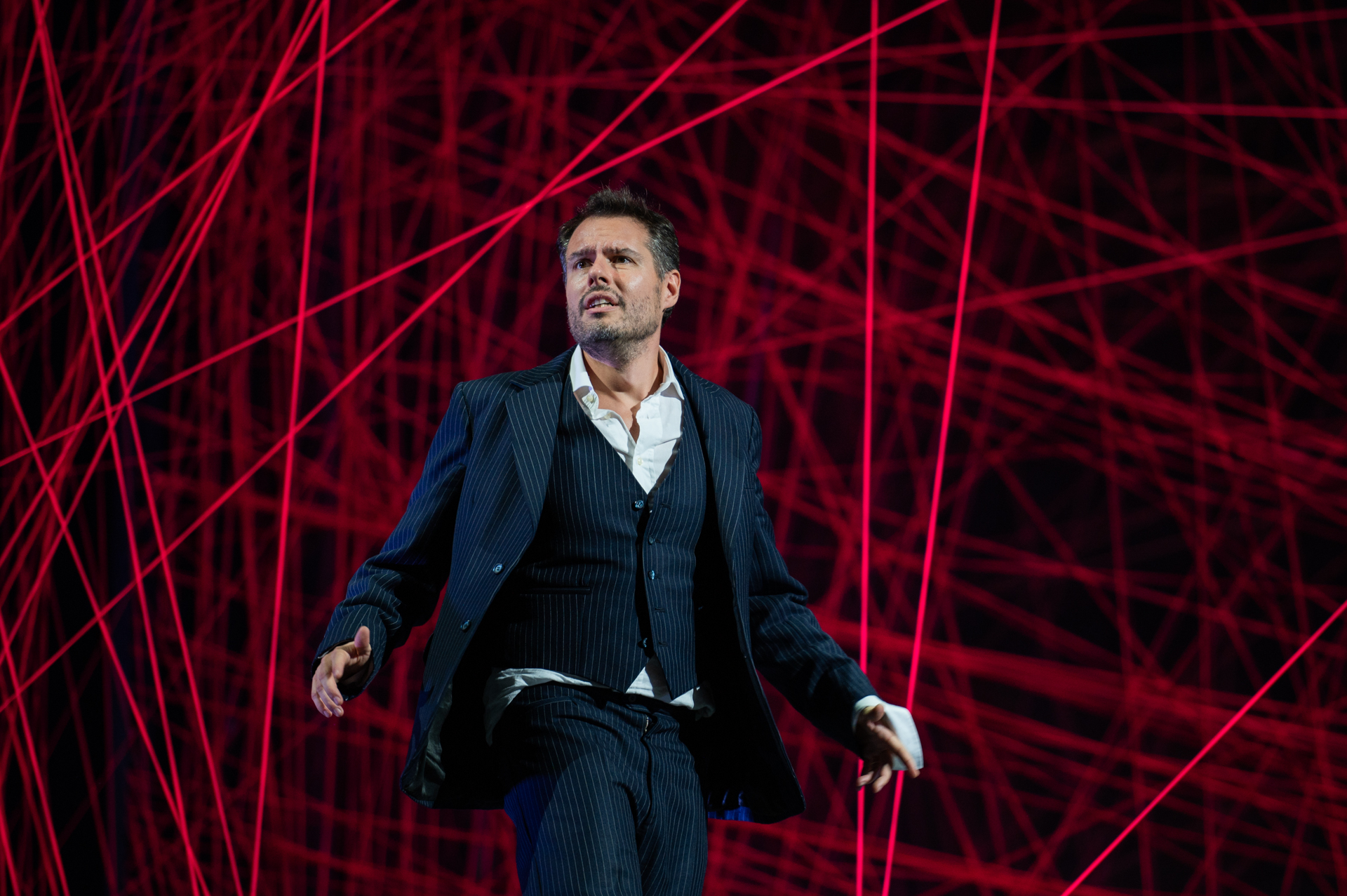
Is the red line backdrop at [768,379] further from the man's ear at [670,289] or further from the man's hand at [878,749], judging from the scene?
the man's hand at [878,749]

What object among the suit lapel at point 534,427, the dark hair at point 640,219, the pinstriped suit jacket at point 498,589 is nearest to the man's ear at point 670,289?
the dark hair at point 640,219

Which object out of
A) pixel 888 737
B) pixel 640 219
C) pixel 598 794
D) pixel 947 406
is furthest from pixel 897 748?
pixel 947 406

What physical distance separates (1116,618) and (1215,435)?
0.61 m

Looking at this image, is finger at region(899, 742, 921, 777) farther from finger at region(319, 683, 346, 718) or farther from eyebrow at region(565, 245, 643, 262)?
eyebrow at region(565, 245, 643, 262)

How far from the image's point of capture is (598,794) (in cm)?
189

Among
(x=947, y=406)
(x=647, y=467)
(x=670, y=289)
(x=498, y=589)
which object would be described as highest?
(x=670, y=289)

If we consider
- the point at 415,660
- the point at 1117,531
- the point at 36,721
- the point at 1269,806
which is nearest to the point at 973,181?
the point at 1117,531

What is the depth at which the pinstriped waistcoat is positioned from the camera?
6.57 feet

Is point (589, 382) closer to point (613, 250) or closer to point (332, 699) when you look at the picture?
point (613, 250)

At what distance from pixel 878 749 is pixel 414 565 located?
92 cm

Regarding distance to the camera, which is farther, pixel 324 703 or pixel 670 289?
pixel 670 289

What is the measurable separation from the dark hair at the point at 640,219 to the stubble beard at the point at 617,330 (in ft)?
0.44

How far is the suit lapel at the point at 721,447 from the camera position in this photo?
217 cm

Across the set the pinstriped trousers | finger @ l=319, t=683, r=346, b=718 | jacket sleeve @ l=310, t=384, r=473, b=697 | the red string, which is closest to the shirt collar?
jacket sleeve @ l=310, t=384, r=473, b=697
